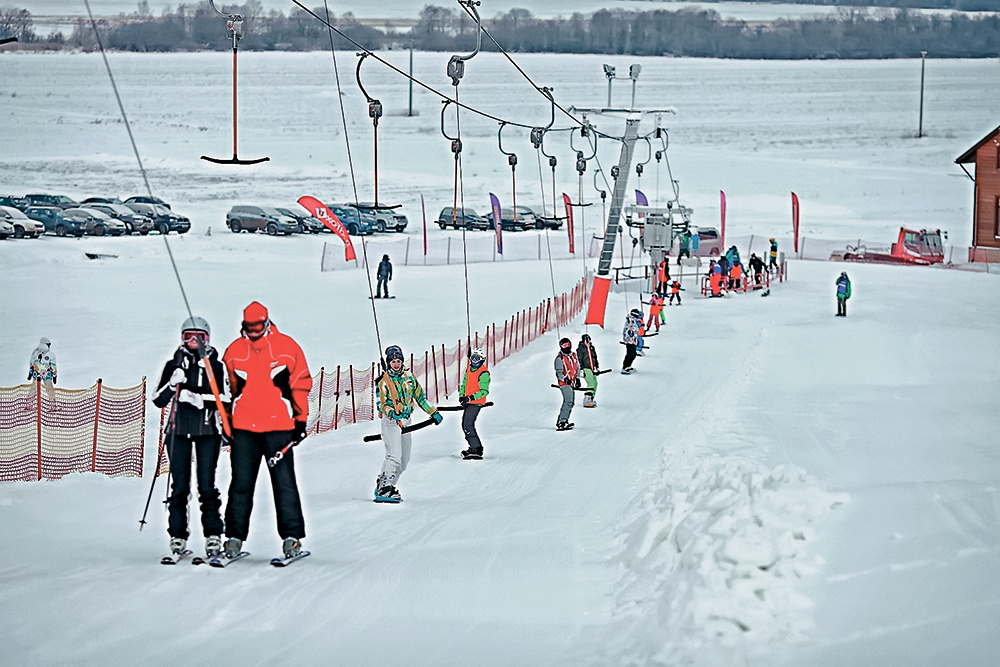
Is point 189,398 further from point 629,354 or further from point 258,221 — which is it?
point 258,221

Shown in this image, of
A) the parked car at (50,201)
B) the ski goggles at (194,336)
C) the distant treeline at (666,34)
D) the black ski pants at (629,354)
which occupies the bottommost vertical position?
the black ski pants at (629,354)

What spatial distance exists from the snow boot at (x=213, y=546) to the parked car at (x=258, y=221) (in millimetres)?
44470

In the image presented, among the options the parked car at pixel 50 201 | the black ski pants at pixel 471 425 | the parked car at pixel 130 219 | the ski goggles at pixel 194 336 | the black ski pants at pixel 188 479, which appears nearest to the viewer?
the ski goggles at pixel 194 336

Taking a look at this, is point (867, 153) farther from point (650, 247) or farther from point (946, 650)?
point (946, 650)

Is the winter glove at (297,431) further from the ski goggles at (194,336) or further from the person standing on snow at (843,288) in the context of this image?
the person standing on snow at (843,288)

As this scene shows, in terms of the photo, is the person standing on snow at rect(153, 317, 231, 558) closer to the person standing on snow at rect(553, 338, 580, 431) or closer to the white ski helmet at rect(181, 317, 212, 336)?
the white ski helmet at rect(181, 317, 212, 336)

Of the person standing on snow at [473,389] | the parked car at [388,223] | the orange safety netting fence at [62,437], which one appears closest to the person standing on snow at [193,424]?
the orange safety netting fence at [62,437]

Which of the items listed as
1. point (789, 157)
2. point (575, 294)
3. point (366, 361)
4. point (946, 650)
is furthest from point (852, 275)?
point (789, 157)

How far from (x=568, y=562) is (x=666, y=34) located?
130784mm

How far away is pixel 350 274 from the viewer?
3978 centimetres

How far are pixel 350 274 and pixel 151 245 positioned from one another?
906 centimetres

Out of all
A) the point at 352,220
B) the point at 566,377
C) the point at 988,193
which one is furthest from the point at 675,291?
the point at 352,220

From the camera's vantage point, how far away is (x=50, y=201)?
174 ft

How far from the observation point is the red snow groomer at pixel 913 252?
45.1 metres
